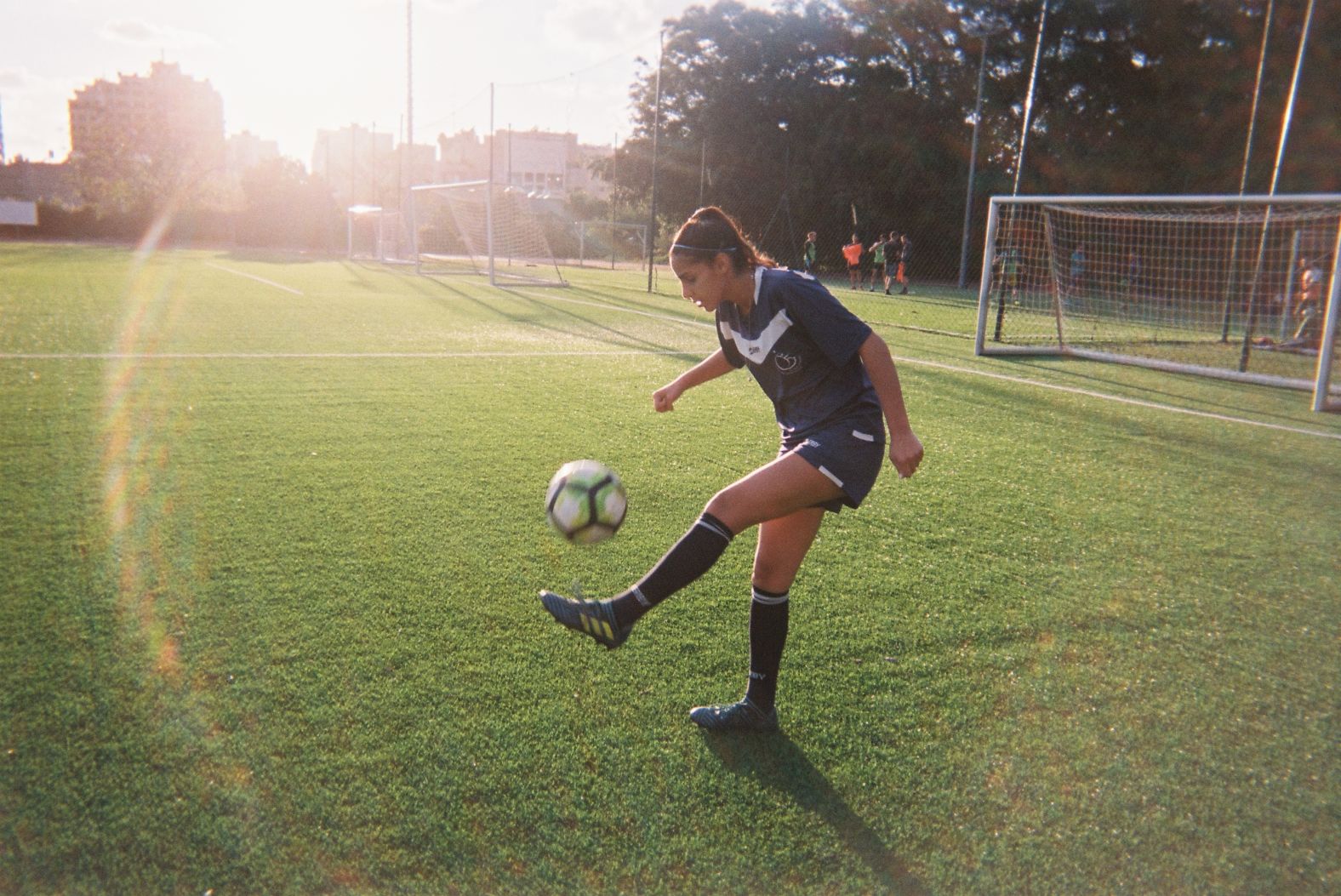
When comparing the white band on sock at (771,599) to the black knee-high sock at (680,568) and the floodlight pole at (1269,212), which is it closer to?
the black knee-high sock at (680,568)

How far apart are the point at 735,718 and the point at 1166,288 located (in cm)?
1893

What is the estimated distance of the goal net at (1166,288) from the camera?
1305cm

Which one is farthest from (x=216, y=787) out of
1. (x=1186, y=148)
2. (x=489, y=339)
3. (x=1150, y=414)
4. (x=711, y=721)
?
(x=1186, y=148)

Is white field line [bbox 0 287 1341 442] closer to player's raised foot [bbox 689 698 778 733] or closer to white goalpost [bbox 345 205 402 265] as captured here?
player's raised foot [bbox 689 698 778 733]

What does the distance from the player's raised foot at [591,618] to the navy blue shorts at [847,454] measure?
0.80 m

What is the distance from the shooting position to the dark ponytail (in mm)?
2924

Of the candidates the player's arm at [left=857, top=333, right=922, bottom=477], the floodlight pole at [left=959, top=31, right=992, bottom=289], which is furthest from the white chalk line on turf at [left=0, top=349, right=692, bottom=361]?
the floodlight pole at [left=959, top=31, right=992, bottom=289]

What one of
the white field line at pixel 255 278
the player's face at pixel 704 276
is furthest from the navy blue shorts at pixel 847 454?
the white field line at pixel 255 278

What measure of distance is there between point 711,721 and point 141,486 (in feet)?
13.5

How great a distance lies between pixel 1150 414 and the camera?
9.09m

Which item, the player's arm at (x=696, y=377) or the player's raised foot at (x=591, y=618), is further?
the player's arm at (x=696, y=377)

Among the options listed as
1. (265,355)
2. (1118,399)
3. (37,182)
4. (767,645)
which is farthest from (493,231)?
(37,182)

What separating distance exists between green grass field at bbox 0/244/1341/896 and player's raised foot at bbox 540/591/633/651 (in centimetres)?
31

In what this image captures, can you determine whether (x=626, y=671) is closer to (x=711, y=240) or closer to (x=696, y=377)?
(x=696, y=377)
